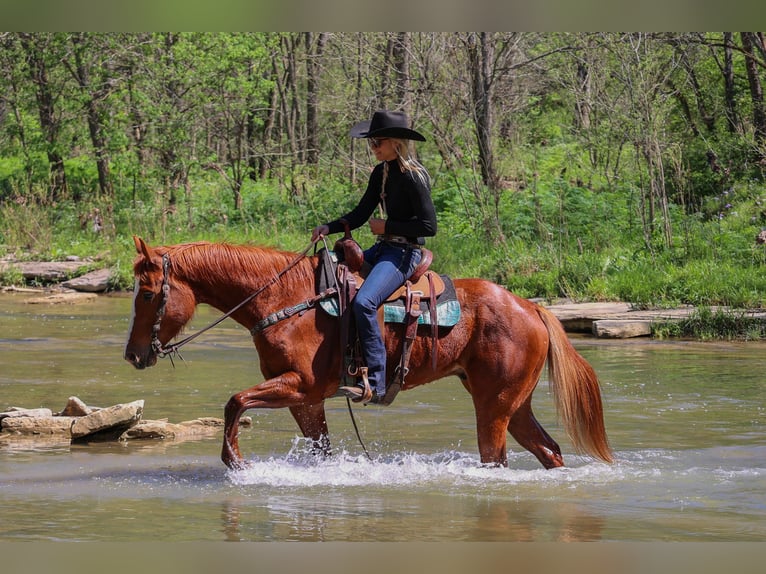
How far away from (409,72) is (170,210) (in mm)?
6317

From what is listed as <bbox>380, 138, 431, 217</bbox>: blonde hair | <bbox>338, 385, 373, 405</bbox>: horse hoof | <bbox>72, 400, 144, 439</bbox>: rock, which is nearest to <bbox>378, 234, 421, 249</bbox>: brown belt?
<bbox>380, 138, 431, 217</bbox>: blonde hair

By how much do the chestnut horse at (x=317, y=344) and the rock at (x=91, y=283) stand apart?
1452 cm

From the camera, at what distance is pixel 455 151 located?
21.7 m

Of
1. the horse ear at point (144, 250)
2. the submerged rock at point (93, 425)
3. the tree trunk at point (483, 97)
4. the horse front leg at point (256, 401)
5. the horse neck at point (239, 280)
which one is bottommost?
the submerged rock at point (93, 425)

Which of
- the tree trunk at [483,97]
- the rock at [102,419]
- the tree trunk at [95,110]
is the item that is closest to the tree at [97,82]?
the tree trunk at [95,110]

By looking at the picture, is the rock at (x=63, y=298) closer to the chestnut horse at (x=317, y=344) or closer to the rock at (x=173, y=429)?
the rock at (x=173, y=429)

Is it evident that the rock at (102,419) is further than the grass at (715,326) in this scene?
No

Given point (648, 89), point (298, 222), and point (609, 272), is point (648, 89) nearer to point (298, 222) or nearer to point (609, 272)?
point (609, 272)

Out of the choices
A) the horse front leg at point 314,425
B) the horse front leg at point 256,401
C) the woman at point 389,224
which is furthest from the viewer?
the horse front leg at point 314,425

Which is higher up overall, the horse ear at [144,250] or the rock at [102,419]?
the horse ear at [144,250]

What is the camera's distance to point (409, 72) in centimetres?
2322

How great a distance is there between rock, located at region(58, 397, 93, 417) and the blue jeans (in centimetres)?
334

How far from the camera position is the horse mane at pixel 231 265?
7.85 meters

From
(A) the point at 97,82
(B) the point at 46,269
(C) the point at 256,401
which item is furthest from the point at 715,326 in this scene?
(A) the point at 97,82
